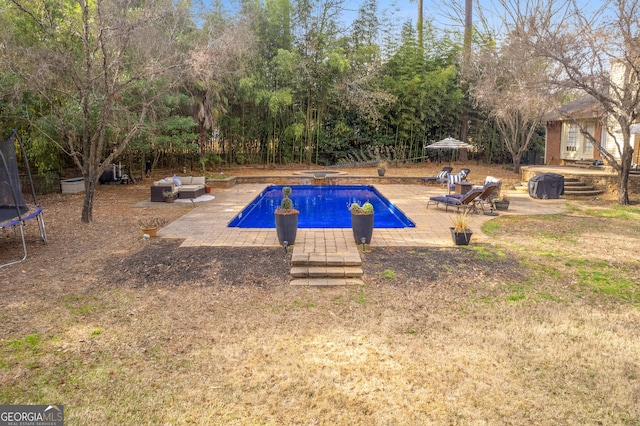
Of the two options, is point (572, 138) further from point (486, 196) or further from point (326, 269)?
point (326, 269)

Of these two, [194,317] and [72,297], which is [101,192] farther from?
[194,317]

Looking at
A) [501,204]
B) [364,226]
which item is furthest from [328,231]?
[501,204]

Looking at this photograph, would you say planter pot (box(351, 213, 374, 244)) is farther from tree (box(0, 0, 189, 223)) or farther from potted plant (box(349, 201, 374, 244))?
tree (box(0, 0, 189, 223))

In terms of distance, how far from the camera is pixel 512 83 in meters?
14.5

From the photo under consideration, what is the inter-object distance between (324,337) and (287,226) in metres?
2.69

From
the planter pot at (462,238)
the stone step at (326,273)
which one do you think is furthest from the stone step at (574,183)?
the stone step at (326,273)

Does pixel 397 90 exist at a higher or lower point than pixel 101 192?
higher

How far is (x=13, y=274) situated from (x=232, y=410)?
13.4 ft

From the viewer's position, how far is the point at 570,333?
144 inches

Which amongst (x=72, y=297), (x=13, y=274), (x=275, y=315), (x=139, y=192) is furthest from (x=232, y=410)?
(x=139, y=192)

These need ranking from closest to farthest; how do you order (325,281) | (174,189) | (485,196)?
(325,281) → (485,196) → (174,189)

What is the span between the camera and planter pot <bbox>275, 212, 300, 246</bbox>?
6090 millimetres

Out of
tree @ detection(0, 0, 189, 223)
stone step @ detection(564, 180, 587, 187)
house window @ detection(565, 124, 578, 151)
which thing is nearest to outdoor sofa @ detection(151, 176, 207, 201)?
tree @ detection(0, 0, 189, 223)

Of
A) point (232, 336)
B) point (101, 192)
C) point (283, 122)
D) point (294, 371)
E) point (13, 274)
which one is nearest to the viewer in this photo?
point (294, 371)
